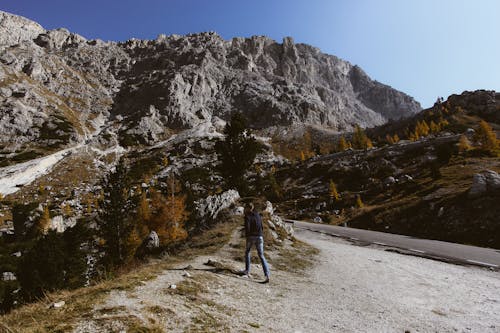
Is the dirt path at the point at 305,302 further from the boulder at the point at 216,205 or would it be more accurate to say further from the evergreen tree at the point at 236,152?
the evergreen tree at the point at 236,152

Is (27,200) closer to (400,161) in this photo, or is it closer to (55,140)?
(55,140)

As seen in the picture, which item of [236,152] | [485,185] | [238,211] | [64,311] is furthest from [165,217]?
[485,185]

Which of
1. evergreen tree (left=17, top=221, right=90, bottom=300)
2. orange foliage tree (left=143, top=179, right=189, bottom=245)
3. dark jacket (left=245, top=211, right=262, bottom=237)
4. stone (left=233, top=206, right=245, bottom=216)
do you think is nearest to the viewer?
dark jacket (left=245, top=211, right=262, bottom=237)

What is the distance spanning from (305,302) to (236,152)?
32.4 metres

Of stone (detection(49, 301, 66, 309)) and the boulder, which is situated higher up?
the boulder

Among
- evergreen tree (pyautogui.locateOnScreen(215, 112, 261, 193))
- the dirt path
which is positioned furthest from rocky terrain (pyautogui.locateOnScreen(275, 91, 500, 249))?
evergreen tree (pyautogui.locateOnScreen(215, 112, 261, 193))

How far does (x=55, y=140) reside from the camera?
515ft

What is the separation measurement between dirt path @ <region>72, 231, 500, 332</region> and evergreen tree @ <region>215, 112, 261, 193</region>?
86.7 ft

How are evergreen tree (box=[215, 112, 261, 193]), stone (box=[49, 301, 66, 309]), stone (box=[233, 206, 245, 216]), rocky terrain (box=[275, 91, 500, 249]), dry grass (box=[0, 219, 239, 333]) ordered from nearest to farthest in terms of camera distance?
dry grass (box=[0, 219, 239, 333]) < stone (box=[49, 301, 66, 309]) < stone (box=[233, 206, 245, 216]) < rocky terrain (box=[275, 91, 500, 249]) < evergreen tree (box=[215, 112, 261, 193])

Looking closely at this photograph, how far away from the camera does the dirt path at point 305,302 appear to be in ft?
20.6

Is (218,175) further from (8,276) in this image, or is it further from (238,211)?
(238,211)

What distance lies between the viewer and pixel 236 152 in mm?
40781

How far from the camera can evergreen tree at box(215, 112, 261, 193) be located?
1599 inches

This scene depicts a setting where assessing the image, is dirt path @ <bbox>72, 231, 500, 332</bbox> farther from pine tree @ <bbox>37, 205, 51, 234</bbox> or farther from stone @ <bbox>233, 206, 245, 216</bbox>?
pine tree @ <bbox>37, 205, 51, 234</bbox>
